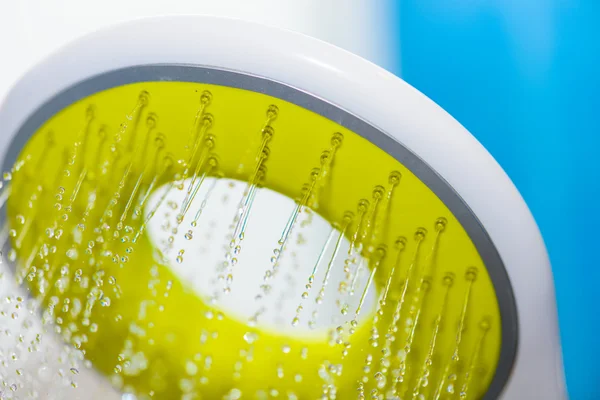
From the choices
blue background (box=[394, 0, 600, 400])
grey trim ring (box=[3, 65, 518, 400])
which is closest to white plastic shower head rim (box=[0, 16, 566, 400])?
grey trim ring (box=[3, 65, 518, 400])

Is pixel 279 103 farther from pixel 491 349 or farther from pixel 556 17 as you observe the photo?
pixel 556 17

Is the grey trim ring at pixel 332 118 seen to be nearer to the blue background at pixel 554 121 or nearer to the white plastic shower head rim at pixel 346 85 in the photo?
the white plastic shower head rim at pixel 346 85

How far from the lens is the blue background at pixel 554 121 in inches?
48.4

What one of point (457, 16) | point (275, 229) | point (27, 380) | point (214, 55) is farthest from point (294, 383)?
point (457, 16)

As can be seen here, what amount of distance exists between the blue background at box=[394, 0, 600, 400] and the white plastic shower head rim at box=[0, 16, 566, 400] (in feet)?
1.72

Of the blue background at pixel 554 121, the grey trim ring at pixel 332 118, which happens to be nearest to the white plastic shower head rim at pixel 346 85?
the grey trim ring at pixel 332 118

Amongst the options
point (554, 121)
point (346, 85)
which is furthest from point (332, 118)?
point (554, 121)

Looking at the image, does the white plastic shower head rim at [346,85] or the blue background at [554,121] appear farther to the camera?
the blue background at [554,121]

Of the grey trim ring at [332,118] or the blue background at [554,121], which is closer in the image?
the grey trim ring at [332,118]

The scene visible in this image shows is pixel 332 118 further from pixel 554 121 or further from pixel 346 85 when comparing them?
pixel 554 121

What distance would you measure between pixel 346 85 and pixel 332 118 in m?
0.04

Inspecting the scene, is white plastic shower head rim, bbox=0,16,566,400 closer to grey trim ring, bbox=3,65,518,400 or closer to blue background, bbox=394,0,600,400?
grey trim ring, bbox=3,65,518,400

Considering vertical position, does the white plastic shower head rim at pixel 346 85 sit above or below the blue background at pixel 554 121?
below

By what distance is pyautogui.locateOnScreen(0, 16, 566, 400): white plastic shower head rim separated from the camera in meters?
0.66
